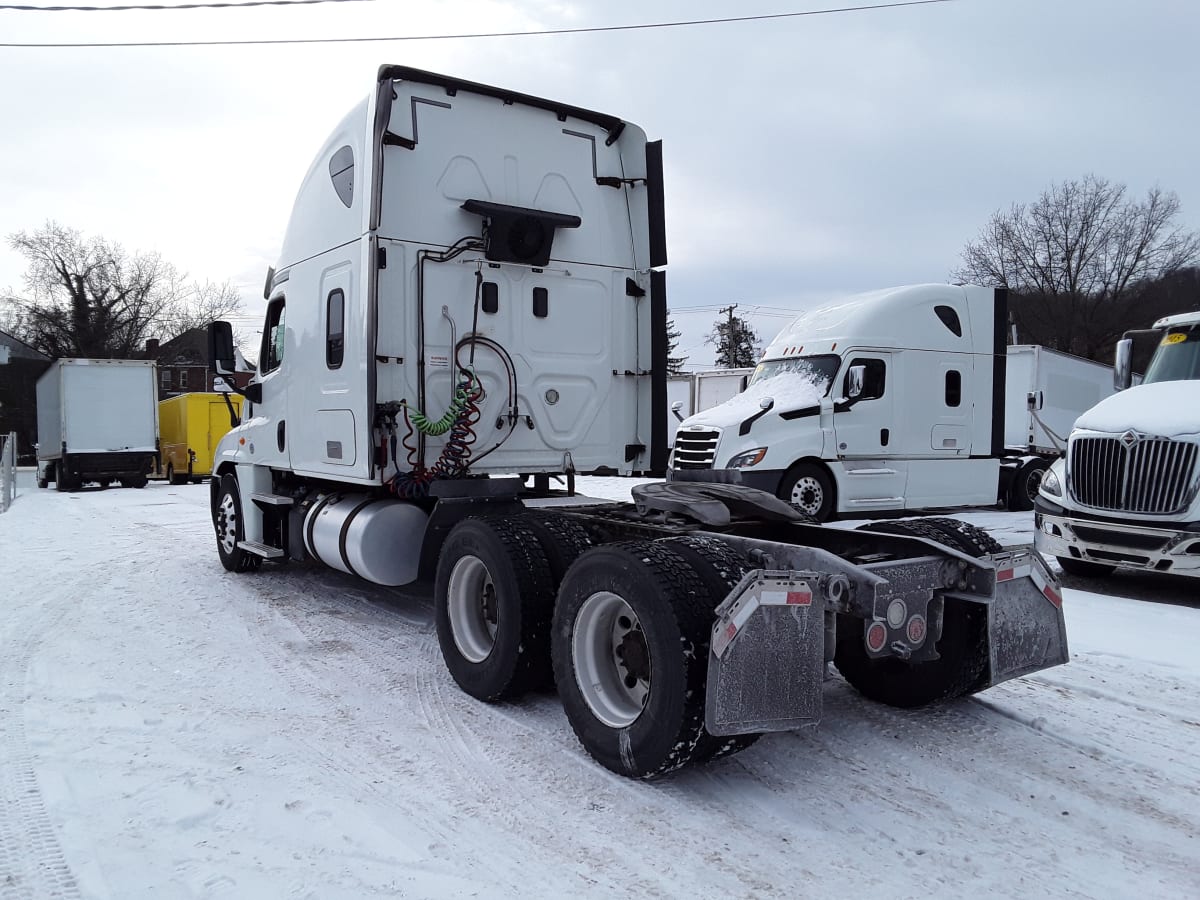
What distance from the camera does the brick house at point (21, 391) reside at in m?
47.0

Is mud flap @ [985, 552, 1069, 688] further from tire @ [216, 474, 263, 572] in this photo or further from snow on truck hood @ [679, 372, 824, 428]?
snow on truck hood @ [679, 372, 824, 428]

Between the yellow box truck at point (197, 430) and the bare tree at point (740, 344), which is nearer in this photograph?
the yellow box truck at point (197, 430)

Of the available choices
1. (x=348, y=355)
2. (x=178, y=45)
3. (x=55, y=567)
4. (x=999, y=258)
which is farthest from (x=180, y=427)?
(x=999, y=258)

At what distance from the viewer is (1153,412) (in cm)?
778

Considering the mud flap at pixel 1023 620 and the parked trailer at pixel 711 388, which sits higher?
the parked trailer at pixel 711 388

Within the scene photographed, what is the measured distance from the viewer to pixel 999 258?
47.3 metres

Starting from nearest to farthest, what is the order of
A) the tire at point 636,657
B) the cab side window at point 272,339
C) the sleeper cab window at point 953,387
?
the tire at point 636,657 → the cab side window at point 272,339 → the sleeper cab window at point 953,387

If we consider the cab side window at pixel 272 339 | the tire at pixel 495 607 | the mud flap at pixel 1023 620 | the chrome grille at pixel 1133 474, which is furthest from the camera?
the cab side window at pixel 272 339

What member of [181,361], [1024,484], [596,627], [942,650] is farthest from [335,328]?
[181,361]

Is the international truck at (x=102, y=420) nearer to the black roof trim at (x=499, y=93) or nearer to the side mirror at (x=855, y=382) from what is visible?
the side mirror at (x=855, y=382)

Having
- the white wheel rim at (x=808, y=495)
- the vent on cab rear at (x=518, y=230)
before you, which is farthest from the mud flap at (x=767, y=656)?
the white wheel rim at (x=808, y=495)

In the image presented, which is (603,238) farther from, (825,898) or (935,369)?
(935,369)

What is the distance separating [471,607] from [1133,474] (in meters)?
5.81

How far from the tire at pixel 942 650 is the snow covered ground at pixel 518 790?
0.13 m
